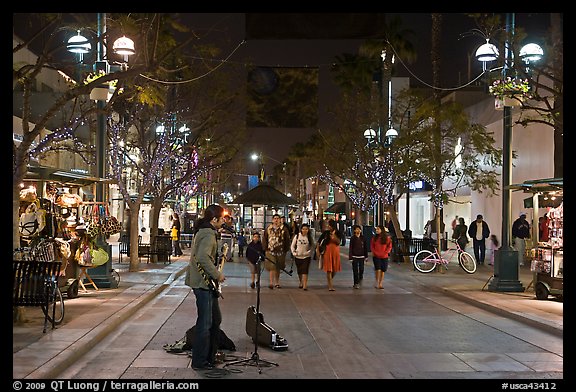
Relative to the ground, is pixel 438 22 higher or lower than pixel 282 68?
higher

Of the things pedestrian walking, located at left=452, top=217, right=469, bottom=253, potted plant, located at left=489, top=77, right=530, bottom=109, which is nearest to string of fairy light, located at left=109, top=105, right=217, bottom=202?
pedestrian walking, located at left=452, top=217, right=469, bottom=253

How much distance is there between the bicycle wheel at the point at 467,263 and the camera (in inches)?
1037

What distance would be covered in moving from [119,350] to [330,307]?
7049 millimetres

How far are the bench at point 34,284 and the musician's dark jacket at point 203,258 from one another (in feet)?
10.8

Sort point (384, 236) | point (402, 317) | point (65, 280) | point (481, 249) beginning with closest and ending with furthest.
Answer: point (402, 317) → point (65, 280) → point (384, 236) → point (481, 249)

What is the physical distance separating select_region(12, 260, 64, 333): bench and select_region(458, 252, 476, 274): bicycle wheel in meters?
17.2

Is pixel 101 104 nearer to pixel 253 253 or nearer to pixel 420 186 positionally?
pixel 253 253

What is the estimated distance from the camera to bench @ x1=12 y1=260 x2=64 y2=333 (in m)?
11.8

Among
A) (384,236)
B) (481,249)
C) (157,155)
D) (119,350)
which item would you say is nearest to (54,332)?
(119,350)

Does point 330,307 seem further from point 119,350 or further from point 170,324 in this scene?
point 119,350

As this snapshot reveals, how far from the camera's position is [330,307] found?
17.4 meters

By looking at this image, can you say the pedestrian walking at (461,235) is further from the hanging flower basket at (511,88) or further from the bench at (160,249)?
the hanging flower basket at (511,88)

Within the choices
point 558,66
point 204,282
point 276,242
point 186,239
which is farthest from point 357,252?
point 186,239

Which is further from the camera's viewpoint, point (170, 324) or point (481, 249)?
point (481, 249)
